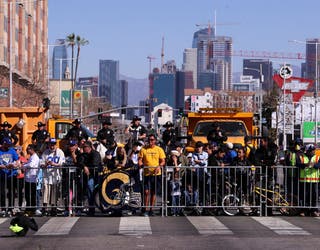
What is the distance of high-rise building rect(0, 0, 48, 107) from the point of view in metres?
62.8

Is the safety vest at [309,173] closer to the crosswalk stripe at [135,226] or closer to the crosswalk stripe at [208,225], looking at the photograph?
the crosswalk stripe at [208,225]

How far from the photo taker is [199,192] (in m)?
20.8

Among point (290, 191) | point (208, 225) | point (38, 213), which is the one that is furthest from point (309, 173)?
point (38, 213)

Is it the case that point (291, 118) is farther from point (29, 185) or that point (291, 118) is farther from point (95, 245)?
point (95, 245)

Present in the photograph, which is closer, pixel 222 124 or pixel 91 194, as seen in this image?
pixel 91 194

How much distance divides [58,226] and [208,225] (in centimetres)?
289

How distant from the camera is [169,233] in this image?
16.3 metres

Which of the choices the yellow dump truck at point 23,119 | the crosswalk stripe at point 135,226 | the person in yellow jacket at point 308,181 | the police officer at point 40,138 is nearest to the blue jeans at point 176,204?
the crosswalk stripe at point 135,226

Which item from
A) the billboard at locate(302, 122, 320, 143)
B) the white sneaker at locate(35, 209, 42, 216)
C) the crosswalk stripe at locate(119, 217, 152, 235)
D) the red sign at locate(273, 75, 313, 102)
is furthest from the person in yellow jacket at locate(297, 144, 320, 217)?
the billboard at locate(302, 122, 320, 143)

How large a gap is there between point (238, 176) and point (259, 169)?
0.50 meters

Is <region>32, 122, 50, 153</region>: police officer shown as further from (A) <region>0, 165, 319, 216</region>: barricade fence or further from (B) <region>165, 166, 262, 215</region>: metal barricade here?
(B) <region>165, 166, 262, 215</region>: metal barricade

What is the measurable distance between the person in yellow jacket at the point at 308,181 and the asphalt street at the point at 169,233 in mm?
838

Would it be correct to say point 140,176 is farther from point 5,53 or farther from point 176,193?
point 5,53

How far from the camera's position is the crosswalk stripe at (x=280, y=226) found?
16.5m
